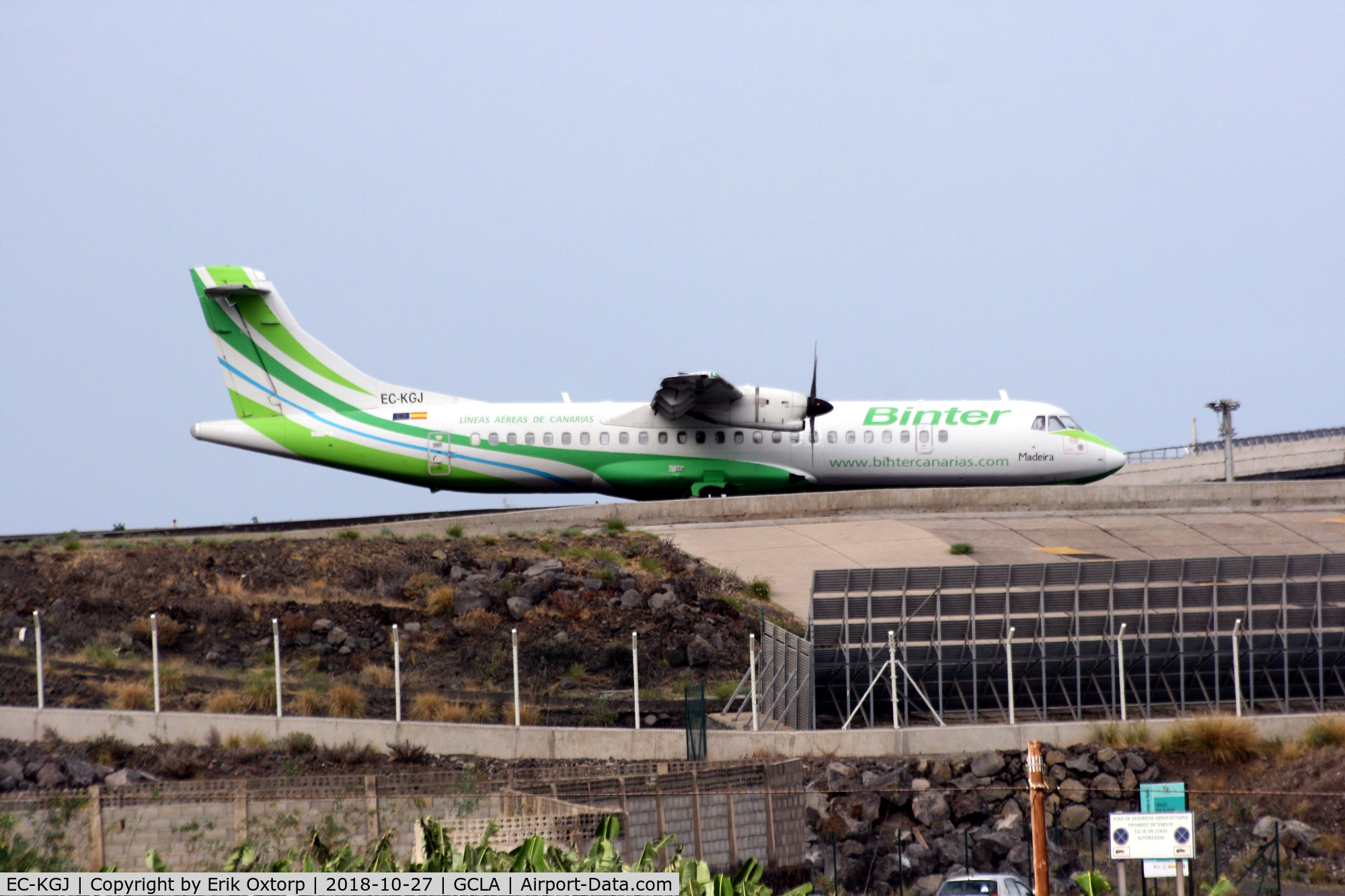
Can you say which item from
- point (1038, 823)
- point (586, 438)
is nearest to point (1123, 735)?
point (1038, 823)

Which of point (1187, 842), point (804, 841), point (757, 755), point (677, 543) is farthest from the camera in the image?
point (677, 543)

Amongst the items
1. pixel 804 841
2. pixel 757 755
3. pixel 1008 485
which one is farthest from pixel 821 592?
pixel 1008 485

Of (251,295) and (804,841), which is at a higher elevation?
(251,295)

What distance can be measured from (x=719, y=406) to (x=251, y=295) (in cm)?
1197

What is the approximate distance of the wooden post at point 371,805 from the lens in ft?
44.6

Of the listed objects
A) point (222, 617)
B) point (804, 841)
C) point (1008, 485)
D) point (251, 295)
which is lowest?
point (804, 841)

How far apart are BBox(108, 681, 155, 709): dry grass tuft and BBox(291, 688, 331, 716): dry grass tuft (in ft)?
6.86

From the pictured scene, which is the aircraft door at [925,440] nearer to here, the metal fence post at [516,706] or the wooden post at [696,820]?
the metal fence post at [516,706]

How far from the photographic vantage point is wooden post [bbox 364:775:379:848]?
1359 centimetres

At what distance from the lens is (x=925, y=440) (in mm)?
34719

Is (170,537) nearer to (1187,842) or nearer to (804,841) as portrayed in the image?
(804,841)

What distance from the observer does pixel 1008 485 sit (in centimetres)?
3559

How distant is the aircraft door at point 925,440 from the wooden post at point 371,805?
2298 centimetres

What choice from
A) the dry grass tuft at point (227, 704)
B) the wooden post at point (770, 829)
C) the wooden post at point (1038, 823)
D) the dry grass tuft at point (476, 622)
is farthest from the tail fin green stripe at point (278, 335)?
the wooden post at point (1038, 823)
